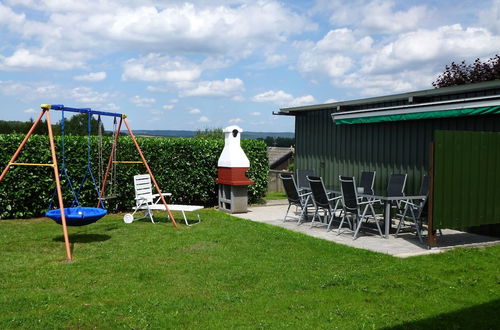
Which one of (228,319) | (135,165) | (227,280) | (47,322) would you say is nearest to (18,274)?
(47,322)

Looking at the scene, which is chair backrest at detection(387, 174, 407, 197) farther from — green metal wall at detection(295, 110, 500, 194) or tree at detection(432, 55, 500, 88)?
tree at detection(432, 55, 500, 88)

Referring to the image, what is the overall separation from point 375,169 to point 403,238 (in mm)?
2862

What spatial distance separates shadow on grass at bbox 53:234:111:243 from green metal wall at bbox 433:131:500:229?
5.04m

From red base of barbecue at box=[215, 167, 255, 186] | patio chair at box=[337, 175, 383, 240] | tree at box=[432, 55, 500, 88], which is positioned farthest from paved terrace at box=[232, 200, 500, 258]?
tree at box=[432, 55, 500, 88]

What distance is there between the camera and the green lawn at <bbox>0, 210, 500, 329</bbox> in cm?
400

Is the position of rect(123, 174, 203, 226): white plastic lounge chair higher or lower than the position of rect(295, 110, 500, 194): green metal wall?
lower

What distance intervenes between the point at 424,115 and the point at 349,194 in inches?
92.9

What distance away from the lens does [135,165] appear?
1070 cm

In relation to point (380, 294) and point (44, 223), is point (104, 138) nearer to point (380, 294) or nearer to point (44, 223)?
point (44, 223)

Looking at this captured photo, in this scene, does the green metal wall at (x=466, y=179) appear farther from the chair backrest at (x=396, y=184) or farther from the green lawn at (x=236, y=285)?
the chair backrest at (x=396, y=184)

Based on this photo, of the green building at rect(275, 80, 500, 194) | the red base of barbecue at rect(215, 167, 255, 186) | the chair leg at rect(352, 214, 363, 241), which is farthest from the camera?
the red base of barbecue at rect(215, 167, 255, 186)

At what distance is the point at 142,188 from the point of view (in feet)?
31.4

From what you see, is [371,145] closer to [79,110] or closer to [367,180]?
[367,180]

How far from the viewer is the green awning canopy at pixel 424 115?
299 inches
